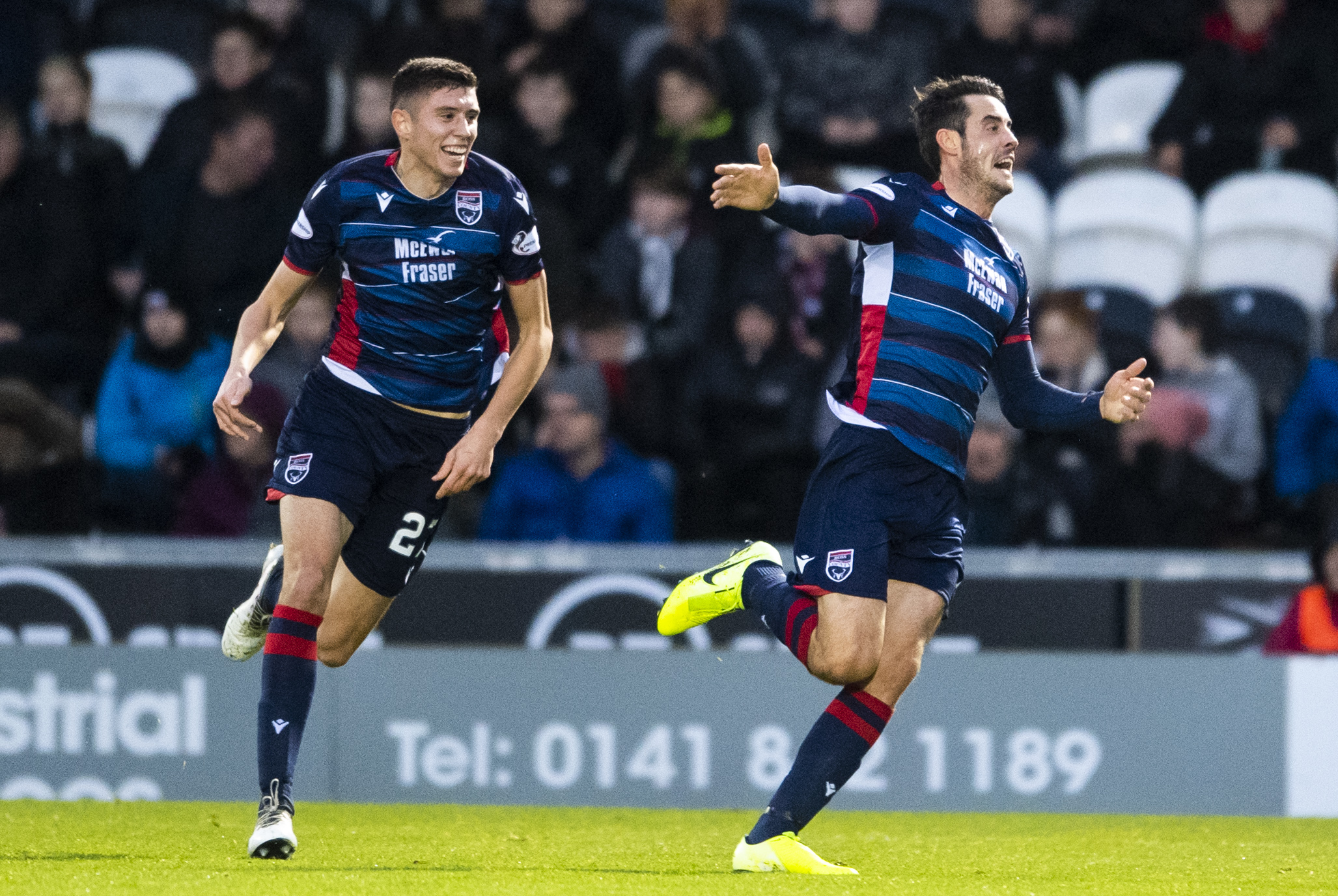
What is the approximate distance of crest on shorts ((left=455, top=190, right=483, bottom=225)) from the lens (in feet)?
18.2

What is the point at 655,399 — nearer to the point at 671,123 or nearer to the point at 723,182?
the point at 671,123

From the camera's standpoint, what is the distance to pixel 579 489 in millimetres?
8594

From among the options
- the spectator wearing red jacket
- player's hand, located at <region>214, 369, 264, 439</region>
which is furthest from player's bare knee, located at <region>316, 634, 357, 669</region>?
the spectator wearing red jacket

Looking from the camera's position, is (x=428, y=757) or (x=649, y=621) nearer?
(x=428, y=757)

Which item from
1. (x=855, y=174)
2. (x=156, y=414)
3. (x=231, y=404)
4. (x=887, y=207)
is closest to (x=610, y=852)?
(x=231, y=404)

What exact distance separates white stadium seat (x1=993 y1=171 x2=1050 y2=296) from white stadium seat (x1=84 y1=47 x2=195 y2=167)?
4.57 meters

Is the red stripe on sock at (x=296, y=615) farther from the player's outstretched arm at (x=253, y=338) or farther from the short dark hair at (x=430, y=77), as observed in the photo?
the short dark hair at (x=430, y=77)

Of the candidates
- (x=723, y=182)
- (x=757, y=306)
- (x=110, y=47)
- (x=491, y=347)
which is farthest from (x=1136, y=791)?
(x=110, y=47)

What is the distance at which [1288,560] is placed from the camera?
8.26 metres

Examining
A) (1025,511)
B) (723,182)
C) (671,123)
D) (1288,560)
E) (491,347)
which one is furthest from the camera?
(671,123)

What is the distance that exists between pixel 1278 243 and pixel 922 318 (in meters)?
5.40

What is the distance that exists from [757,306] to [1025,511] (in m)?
1.59

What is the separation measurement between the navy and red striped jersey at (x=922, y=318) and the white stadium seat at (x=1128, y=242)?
15.4 feet

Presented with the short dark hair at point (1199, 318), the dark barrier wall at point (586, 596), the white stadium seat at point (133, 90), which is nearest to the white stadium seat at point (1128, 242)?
the short dark hair at point (1199, 318)
